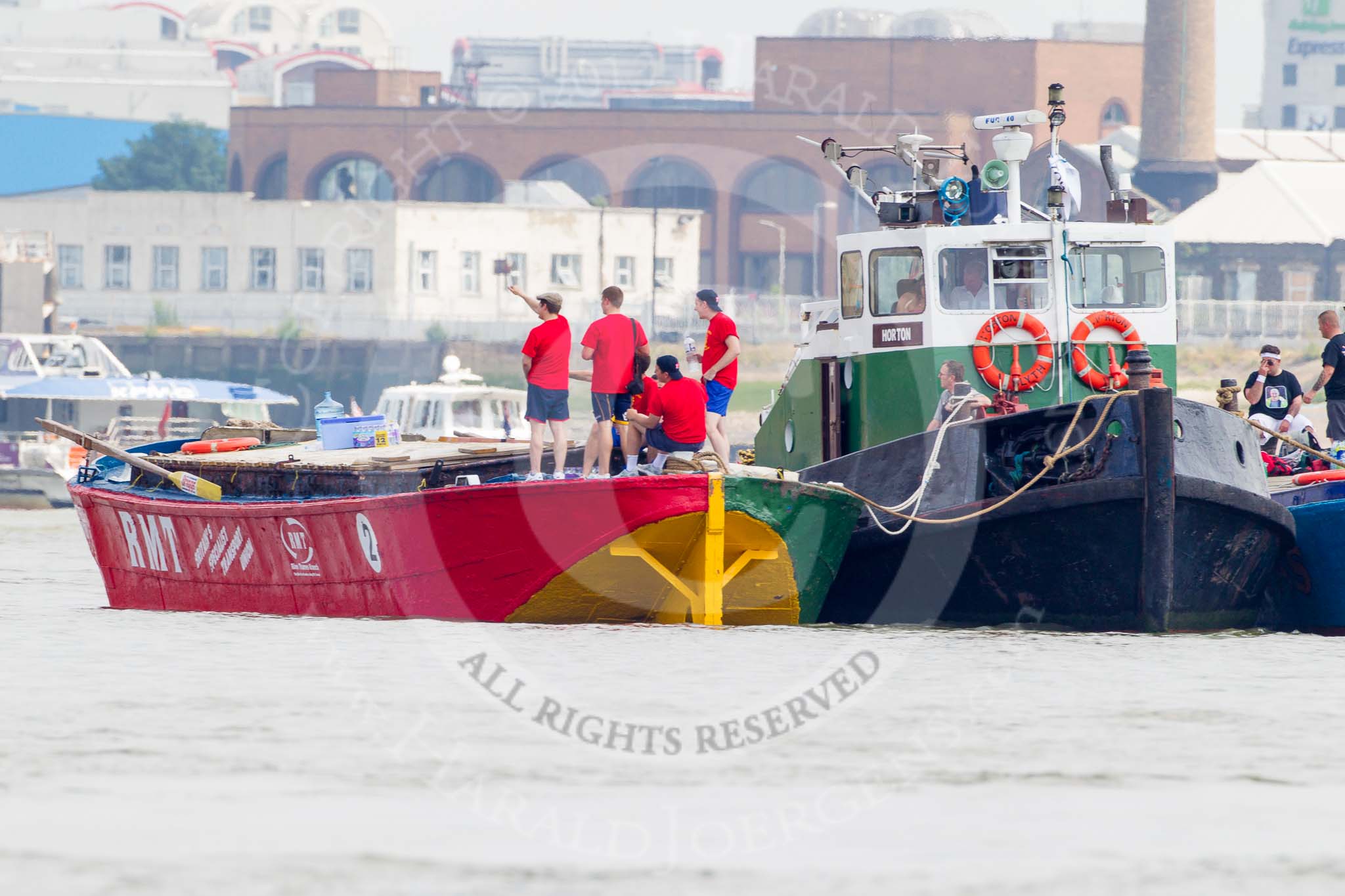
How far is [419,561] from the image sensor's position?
15.1 m

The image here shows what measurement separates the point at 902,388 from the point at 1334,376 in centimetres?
440

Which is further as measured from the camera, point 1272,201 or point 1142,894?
point 1272,201

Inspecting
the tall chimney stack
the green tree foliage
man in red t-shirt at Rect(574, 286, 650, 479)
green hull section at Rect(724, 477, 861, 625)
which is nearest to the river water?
green hull section at Rect(724, 477, 861, 625)

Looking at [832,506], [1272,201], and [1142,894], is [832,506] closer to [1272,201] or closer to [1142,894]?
[1142,894]

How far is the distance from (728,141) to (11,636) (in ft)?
236

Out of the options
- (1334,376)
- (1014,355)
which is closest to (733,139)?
(1334,376)

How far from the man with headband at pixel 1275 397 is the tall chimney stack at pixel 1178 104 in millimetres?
65674

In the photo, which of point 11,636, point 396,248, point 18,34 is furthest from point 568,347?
point 18,34

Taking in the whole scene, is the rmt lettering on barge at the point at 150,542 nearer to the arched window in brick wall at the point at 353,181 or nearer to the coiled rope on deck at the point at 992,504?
the coiled rope on deck at the point at 992,504

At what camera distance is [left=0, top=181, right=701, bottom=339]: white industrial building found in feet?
252

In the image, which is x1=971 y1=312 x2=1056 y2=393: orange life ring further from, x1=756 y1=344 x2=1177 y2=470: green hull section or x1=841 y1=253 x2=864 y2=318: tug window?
x1=841 y1=253 x2=864 y2=318: tug window

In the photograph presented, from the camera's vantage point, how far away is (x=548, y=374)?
50.1 ft

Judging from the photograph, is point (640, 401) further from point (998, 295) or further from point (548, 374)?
point (998, 295)

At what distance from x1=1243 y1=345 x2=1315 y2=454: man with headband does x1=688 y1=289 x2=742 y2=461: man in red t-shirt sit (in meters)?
4.97
